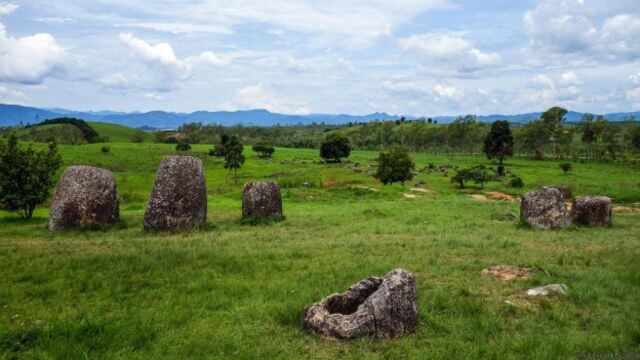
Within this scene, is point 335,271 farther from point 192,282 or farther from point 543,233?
point 543,233

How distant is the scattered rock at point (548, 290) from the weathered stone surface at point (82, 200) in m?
18.1

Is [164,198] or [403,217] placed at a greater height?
[164,198]

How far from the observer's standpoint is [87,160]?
74.2m

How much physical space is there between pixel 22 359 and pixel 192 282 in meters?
4.50

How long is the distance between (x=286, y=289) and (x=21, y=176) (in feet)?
63.4

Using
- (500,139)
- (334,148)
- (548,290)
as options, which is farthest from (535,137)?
(548,290)

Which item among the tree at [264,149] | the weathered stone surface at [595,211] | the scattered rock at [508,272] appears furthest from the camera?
the tree at [264,149]

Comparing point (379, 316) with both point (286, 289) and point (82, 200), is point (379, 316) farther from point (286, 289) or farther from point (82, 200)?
point (82, 200)

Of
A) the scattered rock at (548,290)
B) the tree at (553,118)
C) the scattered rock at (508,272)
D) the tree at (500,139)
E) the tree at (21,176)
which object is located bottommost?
the scattered rock at (508,272)

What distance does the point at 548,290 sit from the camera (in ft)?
35.9

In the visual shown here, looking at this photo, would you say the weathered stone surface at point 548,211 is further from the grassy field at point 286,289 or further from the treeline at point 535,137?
the treeline at point 535,137

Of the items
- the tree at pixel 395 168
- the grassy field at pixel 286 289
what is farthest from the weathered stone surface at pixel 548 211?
the tree at pixel 395 168

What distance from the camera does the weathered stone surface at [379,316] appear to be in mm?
8211

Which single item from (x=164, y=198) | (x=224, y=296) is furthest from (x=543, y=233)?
(x=164, y=198)
